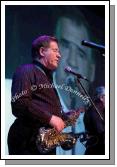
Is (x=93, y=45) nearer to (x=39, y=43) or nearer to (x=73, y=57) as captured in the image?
(x=73, y=57)

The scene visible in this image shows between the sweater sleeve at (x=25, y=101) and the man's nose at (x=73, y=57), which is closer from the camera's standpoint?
the sweater sleeve at (x=25, y=101)

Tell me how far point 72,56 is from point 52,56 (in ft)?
0.43

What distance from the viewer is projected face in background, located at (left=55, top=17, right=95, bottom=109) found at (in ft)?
9.72

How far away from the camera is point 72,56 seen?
3.01 m

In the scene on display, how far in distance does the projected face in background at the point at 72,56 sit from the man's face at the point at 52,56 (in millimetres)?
28

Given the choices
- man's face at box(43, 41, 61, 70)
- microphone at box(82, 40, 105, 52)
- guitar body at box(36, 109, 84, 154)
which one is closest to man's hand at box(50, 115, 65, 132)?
guitar body at box(36, 109, 84, 154)

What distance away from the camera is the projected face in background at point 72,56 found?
9.72ft

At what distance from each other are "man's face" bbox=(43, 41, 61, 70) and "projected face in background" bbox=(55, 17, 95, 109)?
3 cm

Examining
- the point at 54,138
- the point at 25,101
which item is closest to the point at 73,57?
the point at 25,101

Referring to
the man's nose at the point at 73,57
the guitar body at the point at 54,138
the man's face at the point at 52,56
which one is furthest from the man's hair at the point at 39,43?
the guitar body at the point at 54,138

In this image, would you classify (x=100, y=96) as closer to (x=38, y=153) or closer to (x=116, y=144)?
(x=116, y=144)

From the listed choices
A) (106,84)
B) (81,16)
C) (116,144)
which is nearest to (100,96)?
(106,84)

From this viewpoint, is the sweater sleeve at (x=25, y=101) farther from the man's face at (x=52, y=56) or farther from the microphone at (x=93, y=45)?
the microphone at (x=93, y=45)

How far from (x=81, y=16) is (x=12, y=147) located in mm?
914
